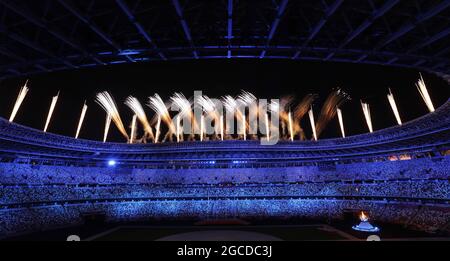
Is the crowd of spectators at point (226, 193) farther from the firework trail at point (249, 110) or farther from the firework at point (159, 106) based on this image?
the firework at point (159, 106)

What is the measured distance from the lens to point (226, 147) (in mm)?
44688

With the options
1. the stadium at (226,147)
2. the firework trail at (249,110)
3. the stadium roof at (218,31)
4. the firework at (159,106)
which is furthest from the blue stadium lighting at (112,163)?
the stadium roof at (218,31)

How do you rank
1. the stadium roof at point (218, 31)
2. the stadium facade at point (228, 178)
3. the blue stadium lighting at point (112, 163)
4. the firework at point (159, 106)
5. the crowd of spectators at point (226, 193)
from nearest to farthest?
1. the stadium roof at point (218, 31)
2. the stadium facade at point (228, 178)
3. the crowd of spectators at point (226, 193)
4. the firework at point (159, 106)
5. the blue stadium lighting at point (112, 163)

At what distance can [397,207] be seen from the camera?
110ft

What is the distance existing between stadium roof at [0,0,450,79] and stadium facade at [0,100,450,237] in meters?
20.1

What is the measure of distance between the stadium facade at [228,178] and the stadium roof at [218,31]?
20136 mm

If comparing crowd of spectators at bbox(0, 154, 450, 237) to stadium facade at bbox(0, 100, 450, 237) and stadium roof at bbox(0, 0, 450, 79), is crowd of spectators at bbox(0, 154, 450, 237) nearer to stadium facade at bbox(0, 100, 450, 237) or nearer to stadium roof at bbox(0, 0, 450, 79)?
stadium facade at bbox(0, 100, 450, 237)

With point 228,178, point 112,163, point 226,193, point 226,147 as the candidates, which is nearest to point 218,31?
point 226,147

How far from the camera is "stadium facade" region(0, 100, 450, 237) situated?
30328mm

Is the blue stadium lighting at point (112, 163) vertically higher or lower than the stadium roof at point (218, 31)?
lower

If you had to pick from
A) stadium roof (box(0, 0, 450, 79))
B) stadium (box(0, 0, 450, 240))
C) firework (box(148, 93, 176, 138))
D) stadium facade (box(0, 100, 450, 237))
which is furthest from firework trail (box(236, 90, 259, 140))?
stadium roof (box(0, 0, 450, 79))

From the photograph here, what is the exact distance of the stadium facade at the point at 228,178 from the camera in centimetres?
3033

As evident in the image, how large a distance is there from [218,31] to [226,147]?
1394 inches
